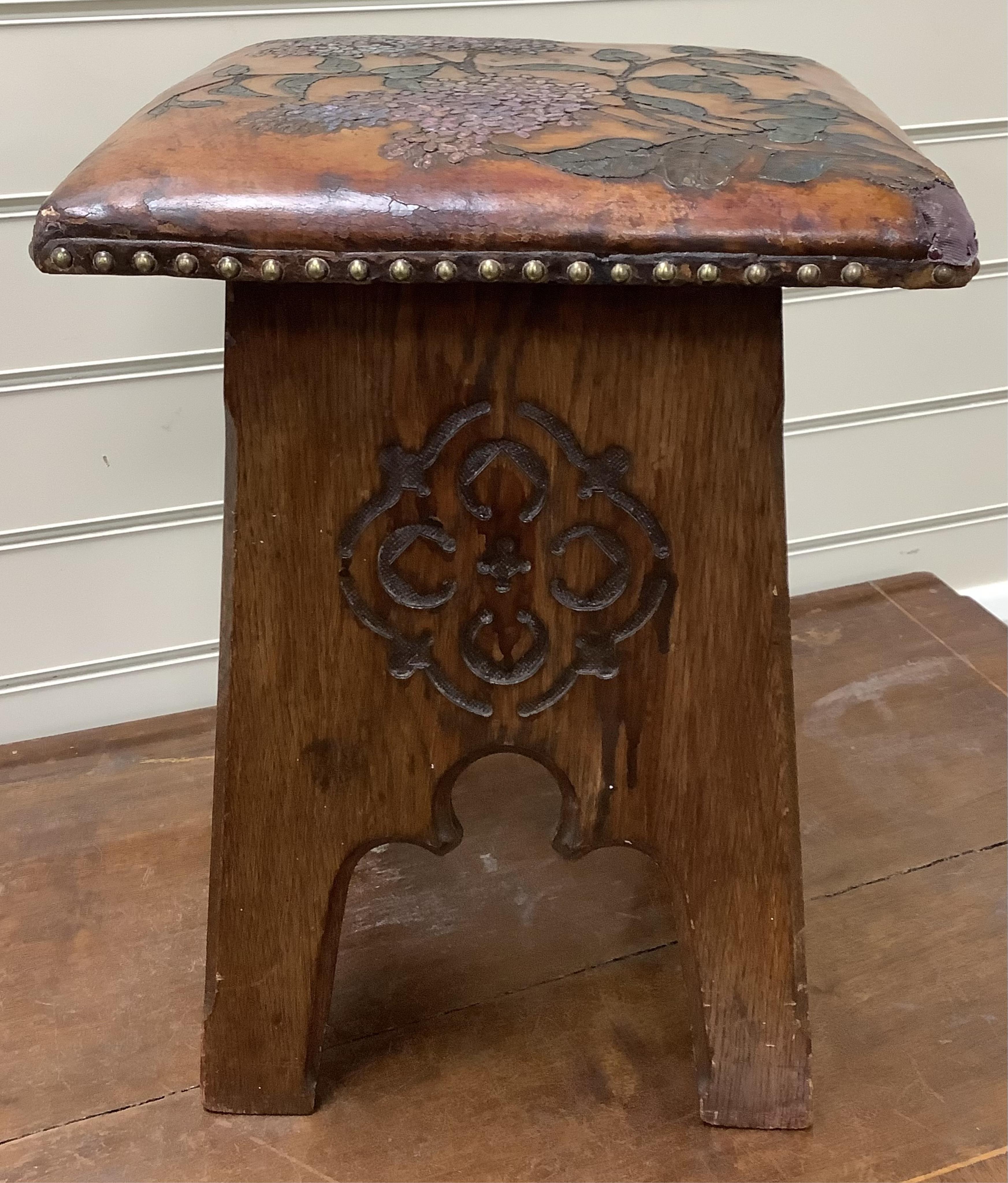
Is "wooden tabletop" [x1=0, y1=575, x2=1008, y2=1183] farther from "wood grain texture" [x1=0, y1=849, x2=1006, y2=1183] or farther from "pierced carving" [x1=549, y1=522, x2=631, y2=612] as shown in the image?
"pierced carving" [x1=549, y1=522, x2=631, y2=612]

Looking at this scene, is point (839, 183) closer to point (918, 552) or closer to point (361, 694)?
point (361, 694)

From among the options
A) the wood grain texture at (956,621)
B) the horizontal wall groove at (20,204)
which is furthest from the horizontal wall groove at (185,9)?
the wood grain texture at (956,621)

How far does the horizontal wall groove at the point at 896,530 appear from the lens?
1.19m

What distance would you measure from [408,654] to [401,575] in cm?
4

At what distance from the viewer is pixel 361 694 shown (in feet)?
1.82

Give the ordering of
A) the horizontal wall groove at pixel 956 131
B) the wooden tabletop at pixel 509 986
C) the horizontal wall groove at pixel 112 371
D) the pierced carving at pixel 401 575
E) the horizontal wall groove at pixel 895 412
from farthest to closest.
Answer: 1. the horizontal wall groove at pixel 895 412
2. the horizontal wall groove at pixel 956 131
3. the horizontal wall groove at pixel 112 371
4. the wooden tabletop at pixel 509 986
5. the pierced carving at pixel 401 575

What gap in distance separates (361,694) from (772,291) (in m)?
0.27

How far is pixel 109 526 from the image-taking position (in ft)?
3.16

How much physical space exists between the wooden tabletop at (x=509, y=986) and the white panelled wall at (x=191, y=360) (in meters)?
0.11

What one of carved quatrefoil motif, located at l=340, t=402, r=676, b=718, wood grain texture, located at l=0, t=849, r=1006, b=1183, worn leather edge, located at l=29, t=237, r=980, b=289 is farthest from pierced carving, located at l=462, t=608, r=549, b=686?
wood grain texture, located at l=0, t=849, r=1006, b=1183

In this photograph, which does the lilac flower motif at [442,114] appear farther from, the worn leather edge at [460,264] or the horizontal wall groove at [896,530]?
the horizontal wall groove at [896,530]

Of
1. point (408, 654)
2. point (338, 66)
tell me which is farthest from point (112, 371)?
point (408, 654)

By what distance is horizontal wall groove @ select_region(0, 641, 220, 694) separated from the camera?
1.00 meters

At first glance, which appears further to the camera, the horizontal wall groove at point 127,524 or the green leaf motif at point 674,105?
the horizontal wall groove at point 127,524
